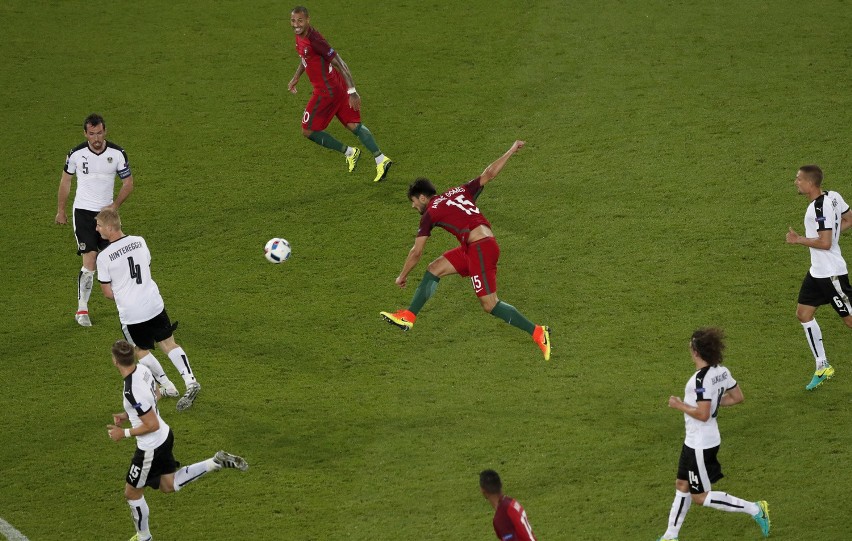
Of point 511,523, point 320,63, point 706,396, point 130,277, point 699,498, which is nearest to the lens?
point 511,523

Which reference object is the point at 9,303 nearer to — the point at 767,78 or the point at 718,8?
the point at 767,78

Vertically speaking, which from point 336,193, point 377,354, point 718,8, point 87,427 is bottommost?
point 87,427

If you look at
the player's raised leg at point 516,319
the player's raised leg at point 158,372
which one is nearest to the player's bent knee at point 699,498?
the player's raised leg at point 516,319

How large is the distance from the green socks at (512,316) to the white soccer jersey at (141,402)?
3.89 meters

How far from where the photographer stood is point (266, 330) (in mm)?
12789

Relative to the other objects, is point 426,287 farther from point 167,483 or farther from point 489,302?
point 167,483

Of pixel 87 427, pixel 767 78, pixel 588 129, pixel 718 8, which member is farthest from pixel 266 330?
pixel 718 8

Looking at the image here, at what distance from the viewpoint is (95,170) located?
12555 millimetres

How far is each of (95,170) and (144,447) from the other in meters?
4.40

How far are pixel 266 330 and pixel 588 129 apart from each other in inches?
250

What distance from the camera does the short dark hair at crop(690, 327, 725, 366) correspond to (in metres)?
8.89

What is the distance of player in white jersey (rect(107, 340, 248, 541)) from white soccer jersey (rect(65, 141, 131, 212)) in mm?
3801

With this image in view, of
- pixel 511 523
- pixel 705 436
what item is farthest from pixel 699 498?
pixel 511 523

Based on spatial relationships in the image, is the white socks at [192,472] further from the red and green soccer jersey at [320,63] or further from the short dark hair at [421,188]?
the red and green soccer jersey at [320,63]
